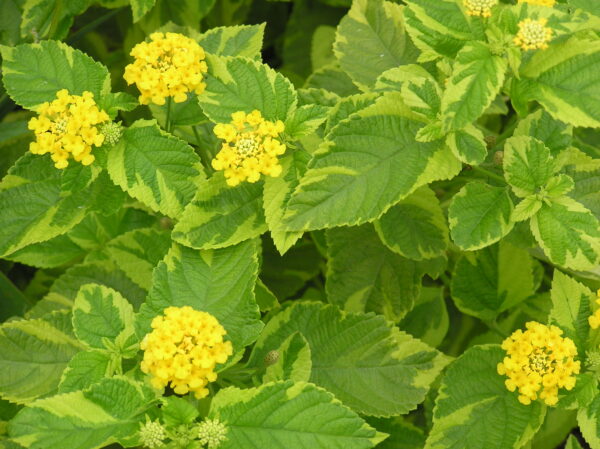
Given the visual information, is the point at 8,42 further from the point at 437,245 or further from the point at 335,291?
the point at 437,245

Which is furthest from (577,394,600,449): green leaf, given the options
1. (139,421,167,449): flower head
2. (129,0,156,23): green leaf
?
(129,0,156,23): green leaf

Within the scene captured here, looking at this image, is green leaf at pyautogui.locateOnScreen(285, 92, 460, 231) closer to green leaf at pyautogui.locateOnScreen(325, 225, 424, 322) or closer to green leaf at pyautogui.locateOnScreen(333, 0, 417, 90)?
green leaf at pyautogui.locateOnScreen(333, 0, 417, 90)

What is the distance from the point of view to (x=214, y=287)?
1.50 meters

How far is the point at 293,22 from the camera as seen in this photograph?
2891 millimetres

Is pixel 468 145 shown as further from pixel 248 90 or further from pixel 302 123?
pixel 248 90

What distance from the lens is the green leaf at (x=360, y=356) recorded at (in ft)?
5.38

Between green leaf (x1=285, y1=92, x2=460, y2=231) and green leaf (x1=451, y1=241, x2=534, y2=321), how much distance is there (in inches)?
23.0

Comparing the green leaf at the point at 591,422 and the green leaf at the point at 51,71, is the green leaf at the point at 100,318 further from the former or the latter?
the green leaf at the point at 591,422

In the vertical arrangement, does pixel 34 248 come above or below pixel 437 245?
below

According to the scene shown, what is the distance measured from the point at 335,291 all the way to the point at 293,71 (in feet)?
3.99

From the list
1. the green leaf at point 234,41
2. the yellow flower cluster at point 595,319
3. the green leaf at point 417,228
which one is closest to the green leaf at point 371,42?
the green leaf at point 234,41

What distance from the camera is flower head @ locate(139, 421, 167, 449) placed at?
4.09ft

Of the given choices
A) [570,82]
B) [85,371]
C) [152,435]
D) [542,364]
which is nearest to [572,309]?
[542,364]

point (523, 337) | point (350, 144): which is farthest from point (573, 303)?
point (350, 144)
